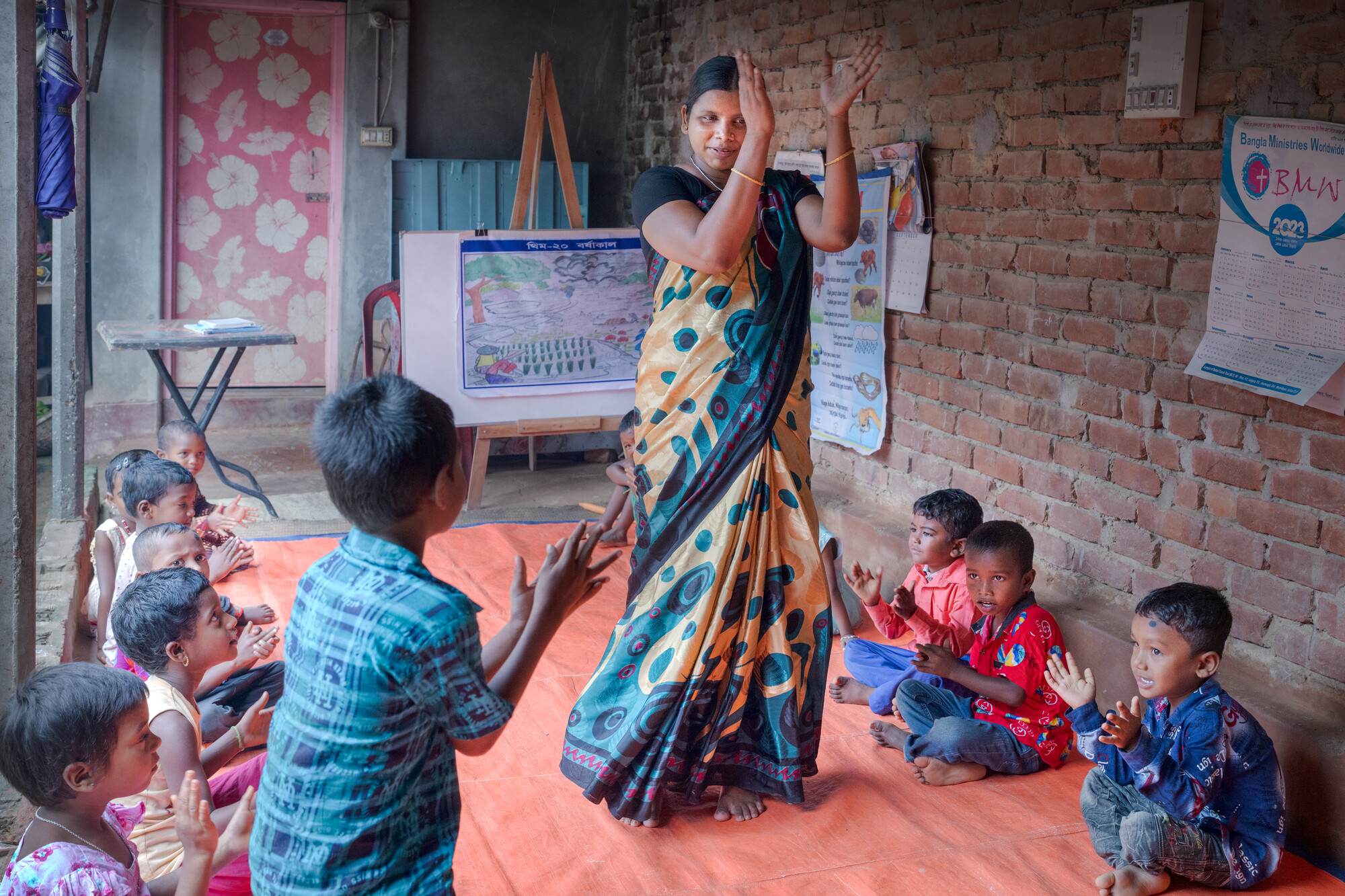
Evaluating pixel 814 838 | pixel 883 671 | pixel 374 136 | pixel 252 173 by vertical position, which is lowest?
pixel 814 838

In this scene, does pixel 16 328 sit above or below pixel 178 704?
above

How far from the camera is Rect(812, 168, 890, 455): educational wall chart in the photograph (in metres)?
4.59

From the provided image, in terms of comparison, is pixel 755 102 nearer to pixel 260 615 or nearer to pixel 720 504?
pixel 720 504

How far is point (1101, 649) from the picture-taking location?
3361mm

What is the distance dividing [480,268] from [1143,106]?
10.2ft

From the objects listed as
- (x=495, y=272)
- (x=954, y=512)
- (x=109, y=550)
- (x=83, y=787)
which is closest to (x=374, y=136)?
(x=495, y=272)

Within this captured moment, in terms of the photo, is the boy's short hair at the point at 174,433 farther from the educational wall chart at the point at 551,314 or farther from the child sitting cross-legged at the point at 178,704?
the child sitting cross-legged at the point at 178,704

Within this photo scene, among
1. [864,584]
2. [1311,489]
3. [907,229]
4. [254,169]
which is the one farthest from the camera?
[254,169]

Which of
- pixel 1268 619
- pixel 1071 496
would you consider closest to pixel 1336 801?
pixel 1268 619

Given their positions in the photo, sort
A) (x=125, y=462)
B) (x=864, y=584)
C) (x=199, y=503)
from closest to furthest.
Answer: (x=864, y=584) < (x=125, y=462) < (x=199, y=503)

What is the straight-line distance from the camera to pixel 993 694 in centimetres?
307

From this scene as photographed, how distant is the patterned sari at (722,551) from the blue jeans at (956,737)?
45 centimetres

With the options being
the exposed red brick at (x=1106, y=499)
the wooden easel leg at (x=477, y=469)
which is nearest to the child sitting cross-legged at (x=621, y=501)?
the wooden easel leg at (x=477, y=469)

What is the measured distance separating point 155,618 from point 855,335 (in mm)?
3102
